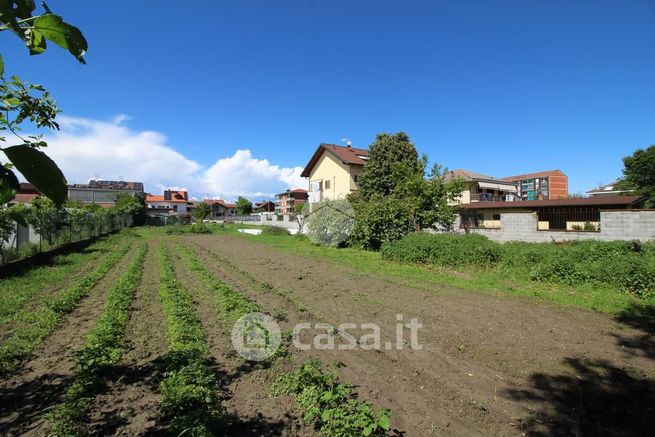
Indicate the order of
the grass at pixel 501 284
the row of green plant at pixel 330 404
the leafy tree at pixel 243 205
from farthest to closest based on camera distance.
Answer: the leafy tree at pixel 243 205 → the grass at pixel 501 284 → the row of green plant at pixel 330 404

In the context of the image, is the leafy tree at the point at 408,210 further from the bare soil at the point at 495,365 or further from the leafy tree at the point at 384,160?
the bare soil at the point at 495,365

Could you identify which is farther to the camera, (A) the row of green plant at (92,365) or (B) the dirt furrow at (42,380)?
(B) the dirt furrow at (42,380)

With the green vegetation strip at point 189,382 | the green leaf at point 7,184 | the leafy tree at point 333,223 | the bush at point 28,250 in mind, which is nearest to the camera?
the green leaf at point 7,184

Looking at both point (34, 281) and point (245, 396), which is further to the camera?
point (34, 281)

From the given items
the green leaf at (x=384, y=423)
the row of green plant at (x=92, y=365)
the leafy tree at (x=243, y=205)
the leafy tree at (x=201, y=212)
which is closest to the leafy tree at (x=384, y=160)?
the row of green plant at (x=92, y=365)

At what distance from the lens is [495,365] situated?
15.1ft

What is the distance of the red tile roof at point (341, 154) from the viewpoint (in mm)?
32594

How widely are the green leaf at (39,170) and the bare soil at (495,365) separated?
360 cm

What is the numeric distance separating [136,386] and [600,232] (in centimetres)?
1572

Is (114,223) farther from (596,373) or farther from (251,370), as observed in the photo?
(596,373)

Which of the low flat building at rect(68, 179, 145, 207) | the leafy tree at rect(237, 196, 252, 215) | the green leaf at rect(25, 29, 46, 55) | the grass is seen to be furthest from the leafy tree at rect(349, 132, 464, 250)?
the leafy tree at rect(237, 196, 252, 215)

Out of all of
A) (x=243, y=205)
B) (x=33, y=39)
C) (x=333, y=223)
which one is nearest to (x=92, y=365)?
(x=33, y=39)

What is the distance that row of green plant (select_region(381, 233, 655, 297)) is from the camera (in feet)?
26.7

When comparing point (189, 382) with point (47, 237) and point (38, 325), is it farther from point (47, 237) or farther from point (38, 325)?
point (47, 237)
